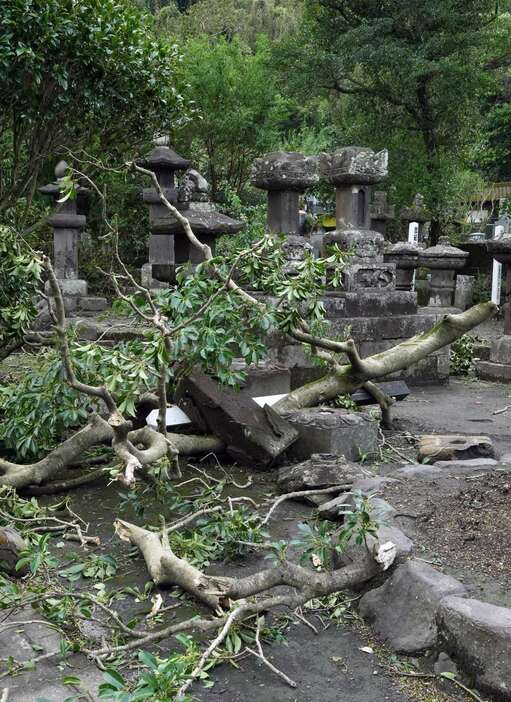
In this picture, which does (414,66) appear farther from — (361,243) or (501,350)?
(361,243)

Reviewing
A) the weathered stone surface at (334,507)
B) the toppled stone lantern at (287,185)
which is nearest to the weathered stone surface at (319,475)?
the weathered stone surface at (334,507)

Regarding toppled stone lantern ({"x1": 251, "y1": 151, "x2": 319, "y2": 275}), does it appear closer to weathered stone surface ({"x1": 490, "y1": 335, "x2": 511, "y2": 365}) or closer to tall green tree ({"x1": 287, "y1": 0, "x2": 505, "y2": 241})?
weathered stone surface ({"x1": 490, "y1": 335, "x2": 511, "y2": 365})

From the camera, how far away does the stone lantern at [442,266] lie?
1352 centimetres

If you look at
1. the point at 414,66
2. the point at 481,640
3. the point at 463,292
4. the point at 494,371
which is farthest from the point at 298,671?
the point at 414,66

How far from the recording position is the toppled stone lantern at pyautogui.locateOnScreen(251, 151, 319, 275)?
8.93 m

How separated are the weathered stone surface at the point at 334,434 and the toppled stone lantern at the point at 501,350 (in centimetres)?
466

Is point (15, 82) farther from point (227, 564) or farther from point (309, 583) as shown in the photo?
point (309, 583)

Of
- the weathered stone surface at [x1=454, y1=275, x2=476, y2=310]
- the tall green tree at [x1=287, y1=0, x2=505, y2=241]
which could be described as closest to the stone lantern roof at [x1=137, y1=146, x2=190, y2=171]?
the tall green tree at [x1=287, y1=0, x2=505, y2=241]

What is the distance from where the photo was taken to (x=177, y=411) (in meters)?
6.48

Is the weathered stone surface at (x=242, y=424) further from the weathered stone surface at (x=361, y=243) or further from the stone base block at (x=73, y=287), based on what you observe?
the stone base block at (x=73, y=287)

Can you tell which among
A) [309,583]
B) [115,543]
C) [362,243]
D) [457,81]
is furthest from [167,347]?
[457,81]

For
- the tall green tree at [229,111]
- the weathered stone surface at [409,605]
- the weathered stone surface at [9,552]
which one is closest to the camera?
the weathered stone surface at [409,605]

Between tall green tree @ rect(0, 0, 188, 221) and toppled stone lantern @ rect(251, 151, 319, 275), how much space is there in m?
1.38

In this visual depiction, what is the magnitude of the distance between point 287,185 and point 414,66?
9902 mm
